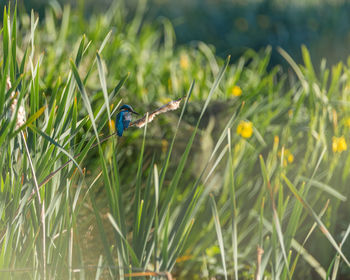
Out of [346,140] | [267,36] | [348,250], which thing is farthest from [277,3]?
[348,250]

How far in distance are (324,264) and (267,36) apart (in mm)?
3919

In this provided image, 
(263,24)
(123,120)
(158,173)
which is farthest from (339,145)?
(263,24)

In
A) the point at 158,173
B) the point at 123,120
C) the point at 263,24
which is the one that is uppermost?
the point at 123,120

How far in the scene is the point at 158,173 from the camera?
182 cm

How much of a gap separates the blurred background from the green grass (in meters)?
1.82

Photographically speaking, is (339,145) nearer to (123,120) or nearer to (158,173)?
(158,173)

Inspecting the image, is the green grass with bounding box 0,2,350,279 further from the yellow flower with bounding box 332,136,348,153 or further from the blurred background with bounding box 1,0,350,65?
the blurred background with bounding box 1,0,350,65

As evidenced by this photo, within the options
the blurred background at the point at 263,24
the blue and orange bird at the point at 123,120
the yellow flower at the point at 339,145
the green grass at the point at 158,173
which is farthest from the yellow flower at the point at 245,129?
the blurred background at the point at 263,24

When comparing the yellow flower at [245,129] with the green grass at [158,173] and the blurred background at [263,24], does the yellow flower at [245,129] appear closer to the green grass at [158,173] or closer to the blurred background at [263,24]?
the green grass at [158,173]

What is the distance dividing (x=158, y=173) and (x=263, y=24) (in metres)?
4.10

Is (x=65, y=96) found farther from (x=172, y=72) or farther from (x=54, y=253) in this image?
(x=172, y=72)

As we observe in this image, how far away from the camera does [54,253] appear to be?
1.15 meters

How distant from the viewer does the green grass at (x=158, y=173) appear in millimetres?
1098

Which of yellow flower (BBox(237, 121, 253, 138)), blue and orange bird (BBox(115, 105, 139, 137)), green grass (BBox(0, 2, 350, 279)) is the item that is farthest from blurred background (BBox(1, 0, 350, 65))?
blue and orange bird (BBox(115, 105, 139, 137))
